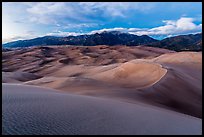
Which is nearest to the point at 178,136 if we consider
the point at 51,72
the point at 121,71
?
the point at 121,71

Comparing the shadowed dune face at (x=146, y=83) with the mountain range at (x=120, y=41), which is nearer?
the shadowed dune face at (x=146, y=83)

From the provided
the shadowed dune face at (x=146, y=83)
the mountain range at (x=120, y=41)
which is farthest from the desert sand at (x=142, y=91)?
the mountain range at (x=120, y=41)

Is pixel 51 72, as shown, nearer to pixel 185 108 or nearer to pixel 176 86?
pixel 176 86

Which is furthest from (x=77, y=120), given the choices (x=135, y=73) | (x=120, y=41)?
(x=120, y=41)

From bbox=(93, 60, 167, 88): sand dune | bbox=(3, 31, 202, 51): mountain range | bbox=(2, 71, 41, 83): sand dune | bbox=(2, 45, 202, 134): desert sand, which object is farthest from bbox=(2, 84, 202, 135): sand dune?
bbox=(3, 31, 202, 51): mountain range

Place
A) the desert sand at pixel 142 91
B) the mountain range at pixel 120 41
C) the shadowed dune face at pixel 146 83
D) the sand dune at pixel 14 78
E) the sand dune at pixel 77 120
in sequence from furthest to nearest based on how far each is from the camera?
the mountain range at pixel 120 41, the sand dune at pixel 14 78, the shadowed dune face at pixel 146 83, the desert sand at pixel 142 91, the sand dune at pixel 77 120

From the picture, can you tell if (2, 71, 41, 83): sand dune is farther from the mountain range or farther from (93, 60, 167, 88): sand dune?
the mountain range

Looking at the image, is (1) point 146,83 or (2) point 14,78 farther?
(2) point 14,78

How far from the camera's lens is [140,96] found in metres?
7.97

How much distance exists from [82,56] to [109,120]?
29224 mm

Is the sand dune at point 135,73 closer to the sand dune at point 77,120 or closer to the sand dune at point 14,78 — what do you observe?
the sand dune at point 14,78

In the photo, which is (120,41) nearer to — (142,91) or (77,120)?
(142,91)

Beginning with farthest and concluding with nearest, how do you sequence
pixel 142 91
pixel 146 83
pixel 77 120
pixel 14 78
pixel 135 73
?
1. pixel 14 78
2. pixel 135 73
3. pixel 146 83
4. pixel 142 91
5. pixel 77 120

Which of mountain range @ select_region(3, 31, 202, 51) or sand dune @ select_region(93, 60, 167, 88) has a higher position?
mountain range @ select_region(3, 31, 202, 51)
